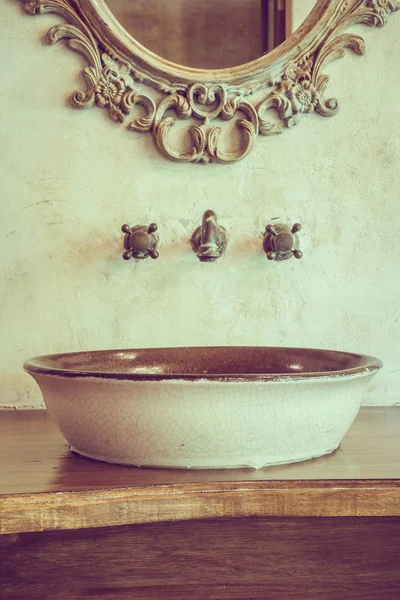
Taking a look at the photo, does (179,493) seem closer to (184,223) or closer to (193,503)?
(193,503)

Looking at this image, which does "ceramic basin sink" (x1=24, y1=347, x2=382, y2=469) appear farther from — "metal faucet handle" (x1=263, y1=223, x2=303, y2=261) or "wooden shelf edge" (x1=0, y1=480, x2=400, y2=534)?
"metal faucet handle" (x1=263, y1=223, x2=303, y2=261)

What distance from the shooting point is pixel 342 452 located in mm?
790

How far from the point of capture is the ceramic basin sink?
67 centimetres

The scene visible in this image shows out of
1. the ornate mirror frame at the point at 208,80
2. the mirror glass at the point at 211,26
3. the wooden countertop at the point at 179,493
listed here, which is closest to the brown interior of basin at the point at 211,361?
the wooden countertop at the point at 179,493

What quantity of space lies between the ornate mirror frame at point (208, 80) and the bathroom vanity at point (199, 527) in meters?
0.50

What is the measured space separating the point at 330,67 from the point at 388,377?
20.1 inches

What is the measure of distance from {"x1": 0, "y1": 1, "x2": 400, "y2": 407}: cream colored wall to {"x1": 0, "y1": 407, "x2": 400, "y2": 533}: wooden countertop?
0.40m

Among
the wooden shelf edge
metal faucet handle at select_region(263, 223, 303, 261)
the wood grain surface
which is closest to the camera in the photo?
the wooden shelf edge

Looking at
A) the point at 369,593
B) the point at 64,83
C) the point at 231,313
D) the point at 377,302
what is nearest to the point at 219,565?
the point at 369,593

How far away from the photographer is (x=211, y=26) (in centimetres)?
113

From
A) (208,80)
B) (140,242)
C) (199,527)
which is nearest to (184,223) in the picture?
(140,242)

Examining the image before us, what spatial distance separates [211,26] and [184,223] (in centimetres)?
32

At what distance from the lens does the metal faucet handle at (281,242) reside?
1051mm

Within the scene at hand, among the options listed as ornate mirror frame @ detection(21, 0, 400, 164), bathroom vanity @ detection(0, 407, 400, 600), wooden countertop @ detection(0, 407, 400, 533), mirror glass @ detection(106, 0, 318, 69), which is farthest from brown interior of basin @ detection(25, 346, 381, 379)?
mirror glass @ detection(106, 0, 318, 69)
